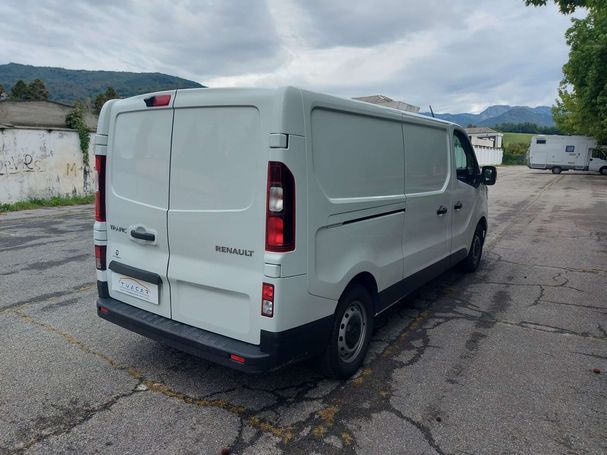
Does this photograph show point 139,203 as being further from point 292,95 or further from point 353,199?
point 353,199

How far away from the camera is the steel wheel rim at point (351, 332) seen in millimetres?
3332

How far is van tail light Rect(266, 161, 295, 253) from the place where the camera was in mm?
2598

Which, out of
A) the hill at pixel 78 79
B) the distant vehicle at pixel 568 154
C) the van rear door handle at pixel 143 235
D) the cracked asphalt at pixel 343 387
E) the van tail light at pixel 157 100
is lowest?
the cracked asphalt at pixel 343 387

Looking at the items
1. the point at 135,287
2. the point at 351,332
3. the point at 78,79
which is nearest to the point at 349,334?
the point at 351,332

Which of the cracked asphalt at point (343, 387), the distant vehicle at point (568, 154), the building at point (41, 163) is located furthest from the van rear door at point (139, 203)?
the distant vehicle at point (568, 154)

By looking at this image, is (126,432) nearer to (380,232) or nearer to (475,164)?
(380,232)

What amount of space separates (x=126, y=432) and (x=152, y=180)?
5.36 ft

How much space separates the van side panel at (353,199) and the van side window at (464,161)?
1.69 meters

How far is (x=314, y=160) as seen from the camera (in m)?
2.80

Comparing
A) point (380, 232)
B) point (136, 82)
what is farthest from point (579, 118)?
point (136, 82)

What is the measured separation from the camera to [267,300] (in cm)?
267

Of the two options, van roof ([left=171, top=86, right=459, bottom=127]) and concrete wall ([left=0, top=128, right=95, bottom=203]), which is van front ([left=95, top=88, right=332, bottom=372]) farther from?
concrete wall ([left=0, top=128, right=95, bottom=203])

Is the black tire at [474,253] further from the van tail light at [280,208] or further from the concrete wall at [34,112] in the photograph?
the concrete wall at [34,112]

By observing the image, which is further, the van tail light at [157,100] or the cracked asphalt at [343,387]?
the van tail light at [157,100]
